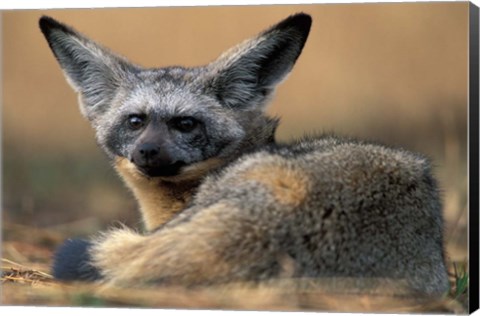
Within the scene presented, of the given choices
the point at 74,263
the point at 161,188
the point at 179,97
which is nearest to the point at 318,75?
the point at 179,97

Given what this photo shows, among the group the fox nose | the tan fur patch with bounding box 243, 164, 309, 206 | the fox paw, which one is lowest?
the fox paw

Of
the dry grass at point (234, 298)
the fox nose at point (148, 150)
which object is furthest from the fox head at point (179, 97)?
the dry grass at point (234, 298)

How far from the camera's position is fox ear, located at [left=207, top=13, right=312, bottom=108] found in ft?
24.5

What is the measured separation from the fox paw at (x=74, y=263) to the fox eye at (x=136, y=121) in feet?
2.81

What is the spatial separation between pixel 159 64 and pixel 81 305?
2.35 metres

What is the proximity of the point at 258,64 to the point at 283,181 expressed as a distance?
57.1 inches

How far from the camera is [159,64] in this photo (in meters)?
8.86

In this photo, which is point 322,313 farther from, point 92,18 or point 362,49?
point 92,18

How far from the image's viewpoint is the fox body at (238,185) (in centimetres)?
629

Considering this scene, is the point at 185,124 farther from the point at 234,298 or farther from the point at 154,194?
the point at 234,298

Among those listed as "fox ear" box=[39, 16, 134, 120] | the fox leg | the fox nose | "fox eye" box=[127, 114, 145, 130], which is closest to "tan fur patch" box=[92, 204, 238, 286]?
the fox leg

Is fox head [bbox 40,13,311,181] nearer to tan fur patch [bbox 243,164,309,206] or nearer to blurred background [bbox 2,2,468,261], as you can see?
blurred background [bbox 2,2,468,261]

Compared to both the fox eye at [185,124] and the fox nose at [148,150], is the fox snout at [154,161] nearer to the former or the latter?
the fox nose at [148,150]

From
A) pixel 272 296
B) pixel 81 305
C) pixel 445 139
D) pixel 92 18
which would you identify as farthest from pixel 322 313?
pixel 92 18
